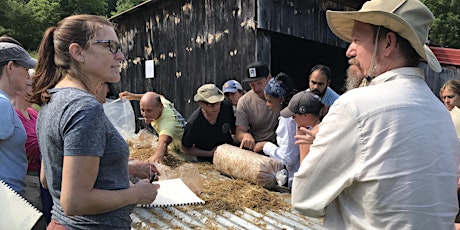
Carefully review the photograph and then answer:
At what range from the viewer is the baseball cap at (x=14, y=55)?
2654 mm

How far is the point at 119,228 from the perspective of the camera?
1.68 m

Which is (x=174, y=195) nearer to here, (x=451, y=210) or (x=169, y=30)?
(x=451, y=210)

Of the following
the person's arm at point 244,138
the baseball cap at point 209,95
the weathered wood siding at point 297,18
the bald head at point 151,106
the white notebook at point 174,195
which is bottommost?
the white notebook at point 174,195

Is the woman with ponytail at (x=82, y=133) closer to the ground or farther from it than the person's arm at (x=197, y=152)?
farther from it

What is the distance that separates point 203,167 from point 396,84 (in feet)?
11.0

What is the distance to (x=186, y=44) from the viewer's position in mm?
9172

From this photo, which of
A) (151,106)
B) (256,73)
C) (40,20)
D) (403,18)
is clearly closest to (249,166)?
(151,106)

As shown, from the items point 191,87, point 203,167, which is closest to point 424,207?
point 203,167

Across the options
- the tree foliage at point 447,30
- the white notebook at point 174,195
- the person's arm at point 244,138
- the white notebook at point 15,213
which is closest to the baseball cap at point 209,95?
the person's arm at point 244,138

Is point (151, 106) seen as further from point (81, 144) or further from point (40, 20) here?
point (40, 20)

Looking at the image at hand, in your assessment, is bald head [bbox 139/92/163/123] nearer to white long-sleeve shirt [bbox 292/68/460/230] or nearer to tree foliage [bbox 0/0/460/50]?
white long-sleeve shirt [bbox 292/68/460/230]

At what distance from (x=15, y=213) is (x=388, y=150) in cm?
188

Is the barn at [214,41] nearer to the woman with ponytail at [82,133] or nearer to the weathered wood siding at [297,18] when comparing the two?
the weathered wood siding at [297,18]

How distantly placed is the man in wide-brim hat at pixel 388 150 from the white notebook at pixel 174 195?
5.66 feet
